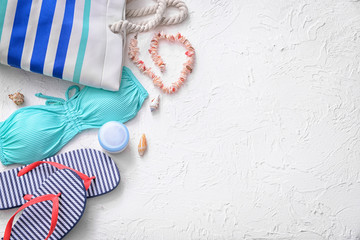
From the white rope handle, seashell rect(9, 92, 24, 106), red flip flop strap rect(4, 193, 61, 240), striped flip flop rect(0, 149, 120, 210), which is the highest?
the white rope handle

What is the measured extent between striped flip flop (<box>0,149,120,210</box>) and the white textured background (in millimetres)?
29

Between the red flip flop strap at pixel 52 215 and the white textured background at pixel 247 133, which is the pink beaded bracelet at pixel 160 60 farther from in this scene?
the red flip flop strap at pixel 52 215

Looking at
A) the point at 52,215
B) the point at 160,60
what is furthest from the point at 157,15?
the point at 52,215

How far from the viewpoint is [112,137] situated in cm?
87

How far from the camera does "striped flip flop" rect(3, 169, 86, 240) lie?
2.73 feet

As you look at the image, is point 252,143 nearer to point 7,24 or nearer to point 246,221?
point 246,221

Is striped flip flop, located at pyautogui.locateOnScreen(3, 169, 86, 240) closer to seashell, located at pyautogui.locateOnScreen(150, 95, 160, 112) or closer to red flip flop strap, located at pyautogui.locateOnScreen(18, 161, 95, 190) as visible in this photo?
red flip flop strap, located at pyautogui.locateOnScreen(18, 161, 95, 190)

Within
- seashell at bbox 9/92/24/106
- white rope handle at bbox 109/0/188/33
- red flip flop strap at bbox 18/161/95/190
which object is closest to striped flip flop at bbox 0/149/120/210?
red flip flop strap at bbox 18/161/95/190

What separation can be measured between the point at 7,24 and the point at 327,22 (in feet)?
2.90

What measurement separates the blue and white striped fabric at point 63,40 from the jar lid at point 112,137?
104 mm

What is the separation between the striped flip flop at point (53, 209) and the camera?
83 centimetres

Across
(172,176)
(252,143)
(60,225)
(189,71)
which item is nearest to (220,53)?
(189,71)

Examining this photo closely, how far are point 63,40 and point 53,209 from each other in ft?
1.40

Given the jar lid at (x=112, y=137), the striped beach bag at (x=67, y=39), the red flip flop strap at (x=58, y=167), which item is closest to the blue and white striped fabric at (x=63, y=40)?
the striped beach bag at (x=67, y=39)
